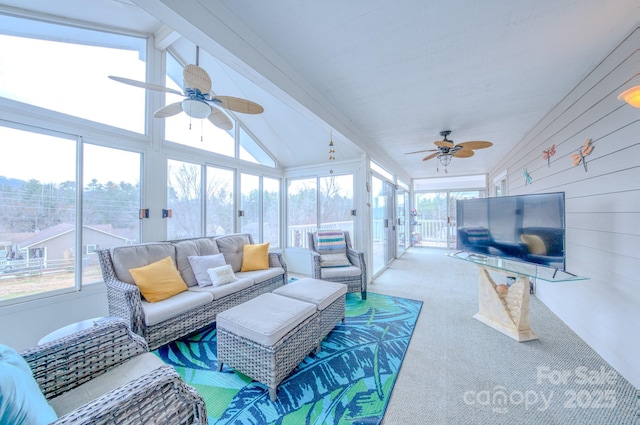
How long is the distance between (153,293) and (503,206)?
3.77m

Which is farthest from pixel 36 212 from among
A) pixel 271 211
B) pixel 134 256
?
pixel 271 211

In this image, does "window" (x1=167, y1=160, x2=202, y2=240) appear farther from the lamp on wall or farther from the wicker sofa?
the lamp on wall

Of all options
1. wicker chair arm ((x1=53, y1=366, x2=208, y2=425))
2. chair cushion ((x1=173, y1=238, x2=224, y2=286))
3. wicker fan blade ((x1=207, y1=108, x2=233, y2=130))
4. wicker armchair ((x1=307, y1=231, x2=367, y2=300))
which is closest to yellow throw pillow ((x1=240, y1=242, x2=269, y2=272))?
chair cushion ((x1=173, y1=238, x2=224, y2=286))

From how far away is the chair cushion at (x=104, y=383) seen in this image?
100cm

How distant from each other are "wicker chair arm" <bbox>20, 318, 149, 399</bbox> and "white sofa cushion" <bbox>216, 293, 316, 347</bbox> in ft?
1.87

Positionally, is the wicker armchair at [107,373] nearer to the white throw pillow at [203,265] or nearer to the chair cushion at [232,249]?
the white throw pillow at [203,265]

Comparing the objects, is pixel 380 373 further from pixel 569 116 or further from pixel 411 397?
pixel 569 116

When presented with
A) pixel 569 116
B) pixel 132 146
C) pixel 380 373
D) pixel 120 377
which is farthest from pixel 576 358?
pixel 132 146

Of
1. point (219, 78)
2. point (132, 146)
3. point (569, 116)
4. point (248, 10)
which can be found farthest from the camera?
point (219, 78)

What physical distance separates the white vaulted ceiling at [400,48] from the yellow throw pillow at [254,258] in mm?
1973

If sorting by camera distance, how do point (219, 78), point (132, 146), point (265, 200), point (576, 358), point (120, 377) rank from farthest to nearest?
point (265, 200) → point (219, 78) → point (132, 146) → point (576, 358) → point (120, 377)

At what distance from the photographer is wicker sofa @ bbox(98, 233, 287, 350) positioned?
6.42 feet

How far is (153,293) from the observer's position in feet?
7.22

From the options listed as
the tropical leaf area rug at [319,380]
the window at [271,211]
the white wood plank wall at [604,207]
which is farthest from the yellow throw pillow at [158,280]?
the white wood plank wall at [604,207]
